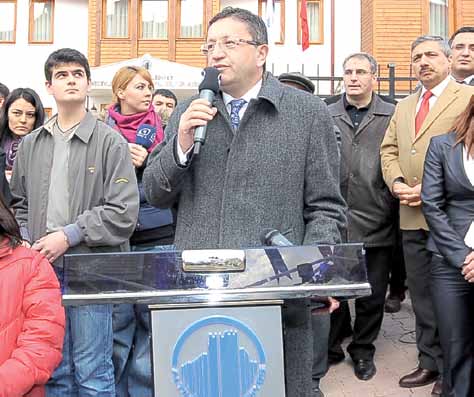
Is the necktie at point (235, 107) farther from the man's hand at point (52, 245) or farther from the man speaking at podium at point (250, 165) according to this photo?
the man's hand at point (52, 245)

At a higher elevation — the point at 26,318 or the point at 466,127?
the point at 466,127

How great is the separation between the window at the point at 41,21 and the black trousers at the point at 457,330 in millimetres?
16922

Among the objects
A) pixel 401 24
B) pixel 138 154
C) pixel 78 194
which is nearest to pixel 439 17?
pixel 401 24

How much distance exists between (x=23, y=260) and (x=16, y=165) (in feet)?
3.75

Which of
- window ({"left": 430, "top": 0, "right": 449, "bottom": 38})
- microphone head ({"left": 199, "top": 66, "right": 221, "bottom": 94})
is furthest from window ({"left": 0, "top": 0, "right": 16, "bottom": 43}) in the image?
microphone head ({"left": 199, "top": 66, "right": 221, "bottom": 94})

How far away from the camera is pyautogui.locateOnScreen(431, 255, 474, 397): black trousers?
3801 millimetres

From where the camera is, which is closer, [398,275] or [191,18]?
[398,275]

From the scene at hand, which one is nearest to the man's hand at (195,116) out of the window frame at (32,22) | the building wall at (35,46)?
the building wall at (35,46)

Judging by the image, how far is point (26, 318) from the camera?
2594mm

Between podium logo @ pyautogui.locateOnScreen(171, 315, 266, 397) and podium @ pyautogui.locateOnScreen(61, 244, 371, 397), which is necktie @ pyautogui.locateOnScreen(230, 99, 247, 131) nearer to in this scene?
podium @ pyautogui.locateOnScreen(61, 244, 371, 397)

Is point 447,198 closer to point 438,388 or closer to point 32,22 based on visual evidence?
point 438,388

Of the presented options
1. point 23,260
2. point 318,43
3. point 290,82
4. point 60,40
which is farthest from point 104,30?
point 23,260

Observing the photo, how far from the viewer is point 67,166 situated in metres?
3.48

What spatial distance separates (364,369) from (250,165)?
2.82 meters
